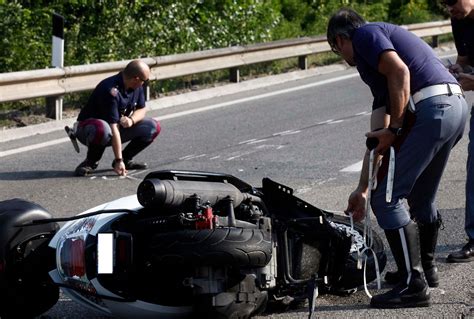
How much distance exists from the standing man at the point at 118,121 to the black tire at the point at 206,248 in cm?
476

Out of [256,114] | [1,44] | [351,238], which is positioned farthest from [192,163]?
[1,44]

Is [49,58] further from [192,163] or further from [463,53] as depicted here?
Result: [463,53]

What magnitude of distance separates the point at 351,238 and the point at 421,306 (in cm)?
51

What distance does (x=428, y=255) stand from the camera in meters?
6.24

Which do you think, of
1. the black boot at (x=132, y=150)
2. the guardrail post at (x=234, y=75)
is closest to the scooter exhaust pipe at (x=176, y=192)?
the black boot at (x=132, y=150)

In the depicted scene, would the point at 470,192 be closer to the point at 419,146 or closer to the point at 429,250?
the point at 429,250

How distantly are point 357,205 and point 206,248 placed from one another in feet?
4.47

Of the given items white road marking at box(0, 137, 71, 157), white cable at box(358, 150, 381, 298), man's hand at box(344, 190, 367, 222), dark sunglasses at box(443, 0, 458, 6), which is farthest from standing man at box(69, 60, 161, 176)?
white cable at box(358, 150, 381, 298)

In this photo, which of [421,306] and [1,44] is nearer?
[421,306]

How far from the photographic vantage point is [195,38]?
17906 millimetres

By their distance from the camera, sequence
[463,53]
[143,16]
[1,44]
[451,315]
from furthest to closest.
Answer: [143,16] < [1,44] < [463,53] < [451,315]

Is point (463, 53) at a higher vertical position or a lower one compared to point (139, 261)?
higher

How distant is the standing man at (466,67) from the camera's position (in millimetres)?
6748

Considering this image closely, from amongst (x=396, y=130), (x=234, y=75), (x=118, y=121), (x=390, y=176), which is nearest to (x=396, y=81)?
(x=396, y=130)
